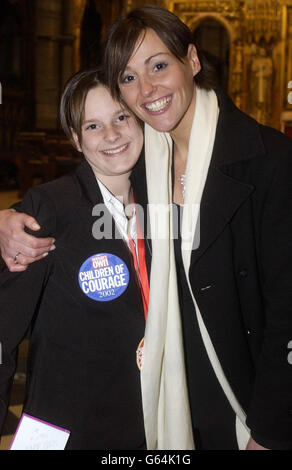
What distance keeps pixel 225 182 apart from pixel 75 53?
9.92m

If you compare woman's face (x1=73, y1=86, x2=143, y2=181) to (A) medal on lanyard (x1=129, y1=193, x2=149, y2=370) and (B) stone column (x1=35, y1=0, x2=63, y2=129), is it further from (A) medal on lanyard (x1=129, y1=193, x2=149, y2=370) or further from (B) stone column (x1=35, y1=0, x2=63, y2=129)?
(B) stone column (x1=35, y1=0, x2=63, y2=129)

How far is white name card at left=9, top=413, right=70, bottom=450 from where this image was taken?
1480 millimetres

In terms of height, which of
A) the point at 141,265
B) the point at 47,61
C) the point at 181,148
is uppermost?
the point at 47,61

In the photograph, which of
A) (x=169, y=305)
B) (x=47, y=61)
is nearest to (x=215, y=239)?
(x=169, y=305)

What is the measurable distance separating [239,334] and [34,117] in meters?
9.79

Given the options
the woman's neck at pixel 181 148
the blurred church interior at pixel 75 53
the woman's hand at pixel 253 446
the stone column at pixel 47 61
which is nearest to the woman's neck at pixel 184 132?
the woman's neck at pixel 181 148

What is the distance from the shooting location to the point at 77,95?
64.9 inches

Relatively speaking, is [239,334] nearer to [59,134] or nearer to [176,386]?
[176,386]

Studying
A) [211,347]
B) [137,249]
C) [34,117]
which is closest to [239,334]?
[211,347]

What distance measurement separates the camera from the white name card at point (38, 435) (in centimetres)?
148

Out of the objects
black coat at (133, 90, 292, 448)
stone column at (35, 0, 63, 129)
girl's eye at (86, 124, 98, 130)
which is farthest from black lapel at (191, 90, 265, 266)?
stone column at (35, 0, 63, 129)

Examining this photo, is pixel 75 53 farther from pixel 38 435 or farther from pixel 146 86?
pixel 38 435

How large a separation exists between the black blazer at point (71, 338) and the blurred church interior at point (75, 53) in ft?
27.9

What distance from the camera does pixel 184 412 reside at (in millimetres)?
1660
